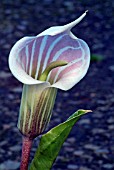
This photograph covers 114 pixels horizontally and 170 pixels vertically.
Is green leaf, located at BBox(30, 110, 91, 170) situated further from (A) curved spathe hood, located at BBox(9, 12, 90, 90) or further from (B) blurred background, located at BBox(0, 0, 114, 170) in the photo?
(B) blurred background, located at BBox(0, 0, 114, 170)

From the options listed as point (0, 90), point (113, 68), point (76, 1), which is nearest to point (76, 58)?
point (0, 90)

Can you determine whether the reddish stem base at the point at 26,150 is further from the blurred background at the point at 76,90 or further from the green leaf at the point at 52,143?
the blurred background at the point at 76,90

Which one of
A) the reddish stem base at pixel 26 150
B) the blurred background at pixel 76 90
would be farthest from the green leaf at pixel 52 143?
the blurred background at pixel 76 90

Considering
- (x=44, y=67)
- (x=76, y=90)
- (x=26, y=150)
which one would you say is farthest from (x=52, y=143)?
(x=76, y=90)

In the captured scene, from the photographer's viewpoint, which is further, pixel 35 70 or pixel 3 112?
pixel 3 112

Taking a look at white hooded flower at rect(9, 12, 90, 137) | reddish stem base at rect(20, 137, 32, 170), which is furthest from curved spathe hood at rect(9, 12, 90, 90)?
reddish stem base at rect(20, 137, 32, 170)

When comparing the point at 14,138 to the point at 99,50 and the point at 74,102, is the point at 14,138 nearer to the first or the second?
the point at 74,102
